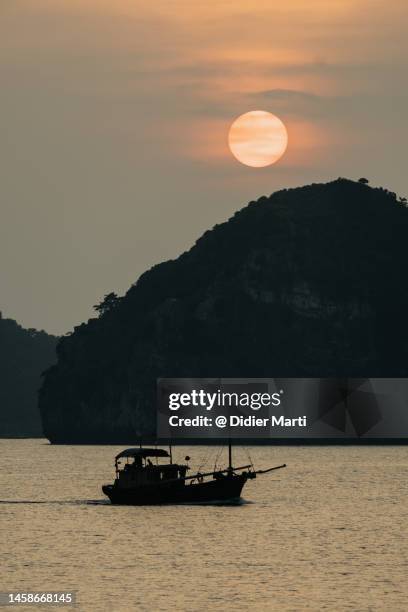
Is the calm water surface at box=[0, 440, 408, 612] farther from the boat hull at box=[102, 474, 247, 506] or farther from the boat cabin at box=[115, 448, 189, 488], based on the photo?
the boat cabin at box=[115, 448, 189, 488]

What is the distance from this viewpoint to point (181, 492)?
145 metres

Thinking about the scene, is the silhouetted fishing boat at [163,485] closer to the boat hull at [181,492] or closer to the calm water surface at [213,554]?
the boat hull at [181,492]

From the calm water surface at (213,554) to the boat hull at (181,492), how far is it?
95 cm

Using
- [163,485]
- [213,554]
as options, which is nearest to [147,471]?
[163,485]

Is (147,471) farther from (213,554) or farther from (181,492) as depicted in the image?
(213,554)

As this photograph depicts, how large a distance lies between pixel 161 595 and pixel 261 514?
5441 cm

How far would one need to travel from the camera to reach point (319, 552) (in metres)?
112

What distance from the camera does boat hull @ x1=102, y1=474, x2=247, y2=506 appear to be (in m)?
144

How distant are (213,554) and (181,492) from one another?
110 feet

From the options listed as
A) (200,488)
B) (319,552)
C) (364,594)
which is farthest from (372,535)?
(364,594)

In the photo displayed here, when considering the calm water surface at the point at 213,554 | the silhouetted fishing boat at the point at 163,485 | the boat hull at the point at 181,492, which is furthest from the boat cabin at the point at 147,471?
the calm water surface at the point at 213,554

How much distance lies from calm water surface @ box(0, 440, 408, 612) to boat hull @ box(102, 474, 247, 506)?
945 millimetres

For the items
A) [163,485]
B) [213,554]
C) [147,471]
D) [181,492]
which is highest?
[147,471]

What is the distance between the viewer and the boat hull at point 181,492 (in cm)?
14400
